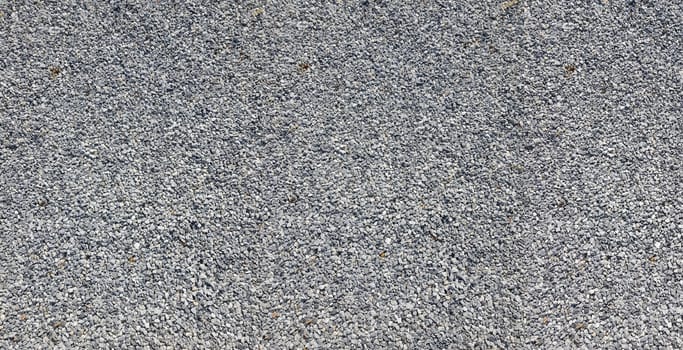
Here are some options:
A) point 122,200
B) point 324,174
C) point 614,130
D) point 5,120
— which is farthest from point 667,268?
point 5,120

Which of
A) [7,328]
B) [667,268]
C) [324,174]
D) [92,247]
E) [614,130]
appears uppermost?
[614,130]

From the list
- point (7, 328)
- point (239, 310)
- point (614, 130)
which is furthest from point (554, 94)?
point (7, 328)

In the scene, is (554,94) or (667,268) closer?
(667,268)

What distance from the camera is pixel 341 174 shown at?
323 cm

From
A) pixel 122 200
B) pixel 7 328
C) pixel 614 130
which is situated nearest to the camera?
pixel 7 328

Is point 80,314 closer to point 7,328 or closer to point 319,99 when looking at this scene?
point 7,328

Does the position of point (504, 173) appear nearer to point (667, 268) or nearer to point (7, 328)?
point (667, 268)

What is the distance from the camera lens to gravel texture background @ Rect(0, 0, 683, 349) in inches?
115

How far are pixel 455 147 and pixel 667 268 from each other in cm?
92

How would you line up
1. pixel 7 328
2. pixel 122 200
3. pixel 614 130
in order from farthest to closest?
pixel 614 130 < pixel 122 200 < pixel 7 328

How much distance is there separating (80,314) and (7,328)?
0.25m

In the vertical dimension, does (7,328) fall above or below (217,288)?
below

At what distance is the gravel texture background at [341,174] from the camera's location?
2914mm

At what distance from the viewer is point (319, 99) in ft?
11.3
